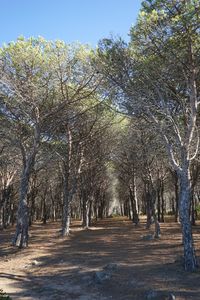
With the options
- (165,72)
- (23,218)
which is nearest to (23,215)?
(23,218)

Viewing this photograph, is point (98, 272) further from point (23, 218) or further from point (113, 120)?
point (113, 120)

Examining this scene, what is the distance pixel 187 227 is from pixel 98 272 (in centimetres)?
371

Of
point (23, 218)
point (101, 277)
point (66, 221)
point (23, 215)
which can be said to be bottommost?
point (101, 277)

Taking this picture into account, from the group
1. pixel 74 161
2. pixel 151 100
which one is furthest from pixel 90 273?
pixel 74 161

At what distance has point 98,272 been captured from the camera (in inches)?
541

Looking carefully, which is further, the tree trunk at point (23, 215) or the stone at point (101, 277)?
the tree trunk at point (23, 215)

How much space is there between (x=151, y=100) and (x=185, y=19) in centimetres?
412

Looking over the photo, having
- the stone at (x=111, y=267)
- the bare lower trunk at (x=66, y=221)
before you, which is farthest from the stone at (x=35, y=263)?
the bare lower trunk at (x=66, y=221)

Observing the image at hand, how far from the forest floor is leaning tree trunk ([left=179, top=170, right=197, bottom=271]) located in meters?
0.49

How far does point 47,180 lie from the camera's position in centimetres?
4734

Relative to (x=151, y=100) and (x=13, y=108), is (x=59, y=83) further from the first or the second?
(x=151, y=100)

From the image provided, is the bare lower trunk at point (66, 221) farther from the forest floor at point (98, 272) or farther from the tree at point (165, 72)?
the tree at point (165, 72)

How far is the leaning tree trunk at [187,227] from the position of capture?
539 inches

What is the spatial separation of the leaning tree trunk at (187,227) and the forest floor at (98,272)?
49 cm
